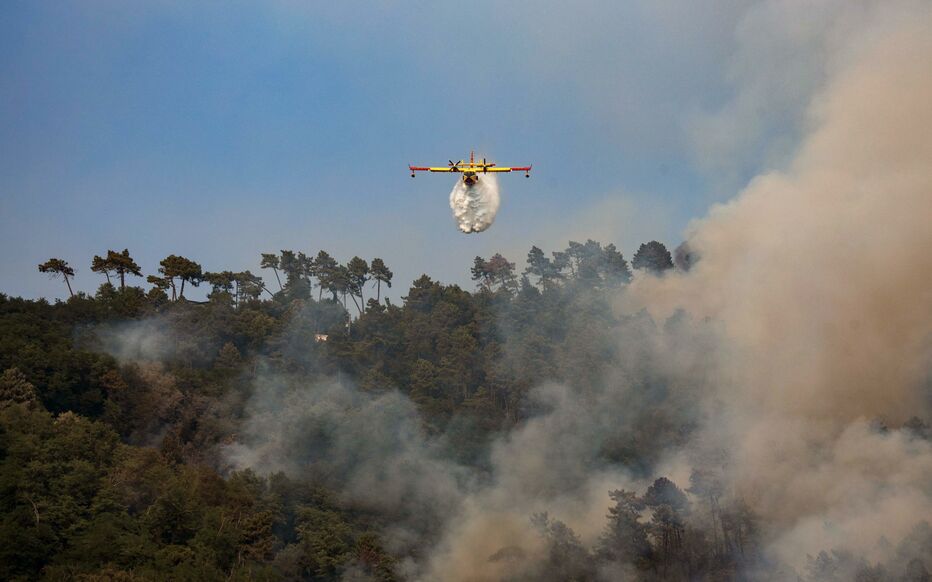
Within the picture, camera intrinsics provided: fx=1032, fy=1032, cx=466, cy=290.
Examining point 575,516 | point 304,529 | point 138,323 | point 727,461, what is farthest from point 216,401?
point 727,461

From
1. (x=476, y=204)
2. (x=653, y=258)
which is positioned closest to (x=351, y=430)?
(x=476, y=204)

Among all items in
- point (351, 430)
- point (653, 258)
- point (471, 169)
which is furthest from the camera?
point (653, 258)

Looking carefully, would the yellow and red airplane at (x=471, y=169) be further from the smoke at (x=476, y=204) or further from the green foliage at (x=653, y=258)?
the green foliage at (x=653, y=258)

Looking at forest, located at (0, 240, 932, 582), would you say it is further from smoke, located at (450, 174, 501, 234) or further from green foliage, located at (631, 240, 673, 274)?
smoke, located at (450, 174, 501, 234)

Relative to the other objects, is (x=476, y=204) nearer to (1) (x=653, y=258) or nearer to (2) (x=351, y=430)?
(2) (x=351, y=430)

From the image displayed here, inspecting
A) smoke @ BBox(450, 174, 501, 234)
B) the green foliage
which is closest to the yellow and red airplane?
smoke @ BBox(450, 174, 501, 234)

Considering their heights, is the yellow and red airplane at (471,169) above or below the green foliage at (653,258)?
below

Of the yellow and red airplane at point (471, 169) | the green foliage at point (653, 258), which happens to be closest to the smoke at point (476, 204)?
the yellow and red airplane at point (471, 169)
